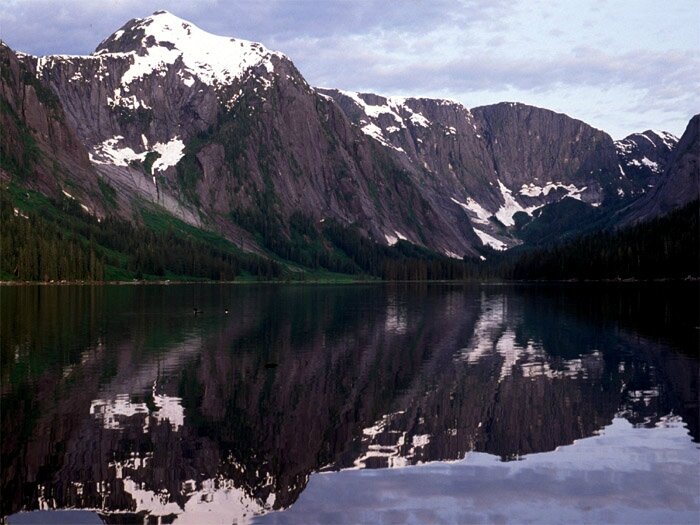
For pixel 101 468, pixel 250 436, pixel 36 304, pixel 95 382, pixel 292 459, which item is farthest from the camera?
pixel 36 304

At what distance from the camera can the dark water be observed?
3111 centimetres

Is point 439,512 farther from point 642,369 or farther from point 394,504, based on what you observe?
point 642,369

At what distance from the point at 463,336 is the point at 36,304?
74856mm

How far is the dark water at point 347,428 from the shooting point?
102 feet

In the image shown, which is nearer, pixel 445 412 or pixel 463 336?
pixel 445 412

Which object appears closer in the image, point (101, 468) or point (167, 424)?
point (101, 468)

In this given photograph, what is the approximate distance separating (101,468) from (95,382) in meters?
20.4

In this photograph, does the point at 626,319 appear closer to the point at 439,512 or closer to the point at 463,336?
the point at 463,336


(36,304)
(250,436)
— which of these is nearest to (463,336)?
(250,436)

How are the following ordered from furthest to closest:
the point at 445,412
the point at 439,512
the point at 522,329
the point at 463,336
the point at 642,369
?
1. the point at 522,329
2. the point at 463,336
3. the point at 642,369
4. the point at 445,412
5. the point at 439,512

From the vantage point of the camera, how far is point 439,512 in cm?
2978

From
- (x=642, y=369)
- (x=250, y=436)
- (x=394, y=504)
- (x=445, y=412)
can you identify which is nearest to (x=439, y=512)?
(x=394, y=504)

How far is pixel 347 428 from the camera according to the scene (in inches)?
1708

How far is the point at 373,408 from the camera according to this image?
48.7 meters
